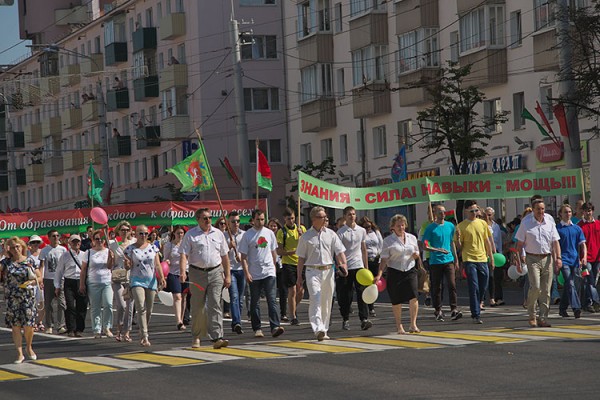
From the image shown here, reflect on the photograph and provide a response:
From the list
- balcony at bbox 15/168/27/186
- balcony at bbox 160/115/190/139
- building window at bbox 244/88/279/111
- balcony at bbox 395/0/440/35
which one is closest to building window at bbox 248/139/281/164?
building window at bbox 244/88/279/111

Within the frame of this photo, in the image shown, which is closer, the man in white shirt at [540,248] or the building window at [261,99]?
the man in white shirt at [540,248]

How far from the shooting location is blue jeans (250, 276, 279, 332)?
20859 millimetres

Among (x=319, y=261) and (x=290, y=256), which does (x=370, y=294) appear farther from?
(x=290, y=256)

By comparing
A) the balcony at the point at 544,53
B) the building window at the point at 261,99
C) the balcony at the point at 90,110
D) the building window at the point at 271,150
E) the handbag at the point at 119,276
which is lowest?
the handbag at the point at 119,276

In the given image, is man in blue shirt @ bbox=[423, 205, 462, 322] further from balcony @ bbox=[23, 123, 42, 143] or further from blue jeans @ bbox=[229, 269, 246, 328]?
balcony @ bbox=[23, 123, 42, 143]

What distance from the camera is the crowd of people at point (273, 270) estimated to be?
64.0ft

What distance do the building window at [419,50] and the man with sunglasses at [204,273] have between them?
32.2 m

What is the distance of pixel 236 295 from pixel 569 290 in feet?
16.4

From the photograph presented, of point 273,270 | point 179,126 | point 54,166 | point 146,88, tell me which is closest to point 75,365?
point 273,270

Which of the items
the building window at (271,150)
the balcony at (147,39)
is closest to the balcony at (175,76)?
the balcony at (147,39)

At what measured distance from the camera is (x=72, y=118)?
91125 millimetres

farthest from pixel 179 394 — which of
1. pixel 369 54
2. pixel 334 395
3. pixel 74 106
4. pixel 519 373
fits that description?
pixel 74 106

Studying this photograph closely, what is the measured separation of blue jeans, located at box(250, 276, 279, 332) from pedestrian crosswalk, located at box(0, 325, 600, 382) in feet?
3.17

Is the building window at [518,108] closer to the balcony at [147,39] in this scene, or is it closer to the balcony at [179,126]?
the balcony at [179,126]
